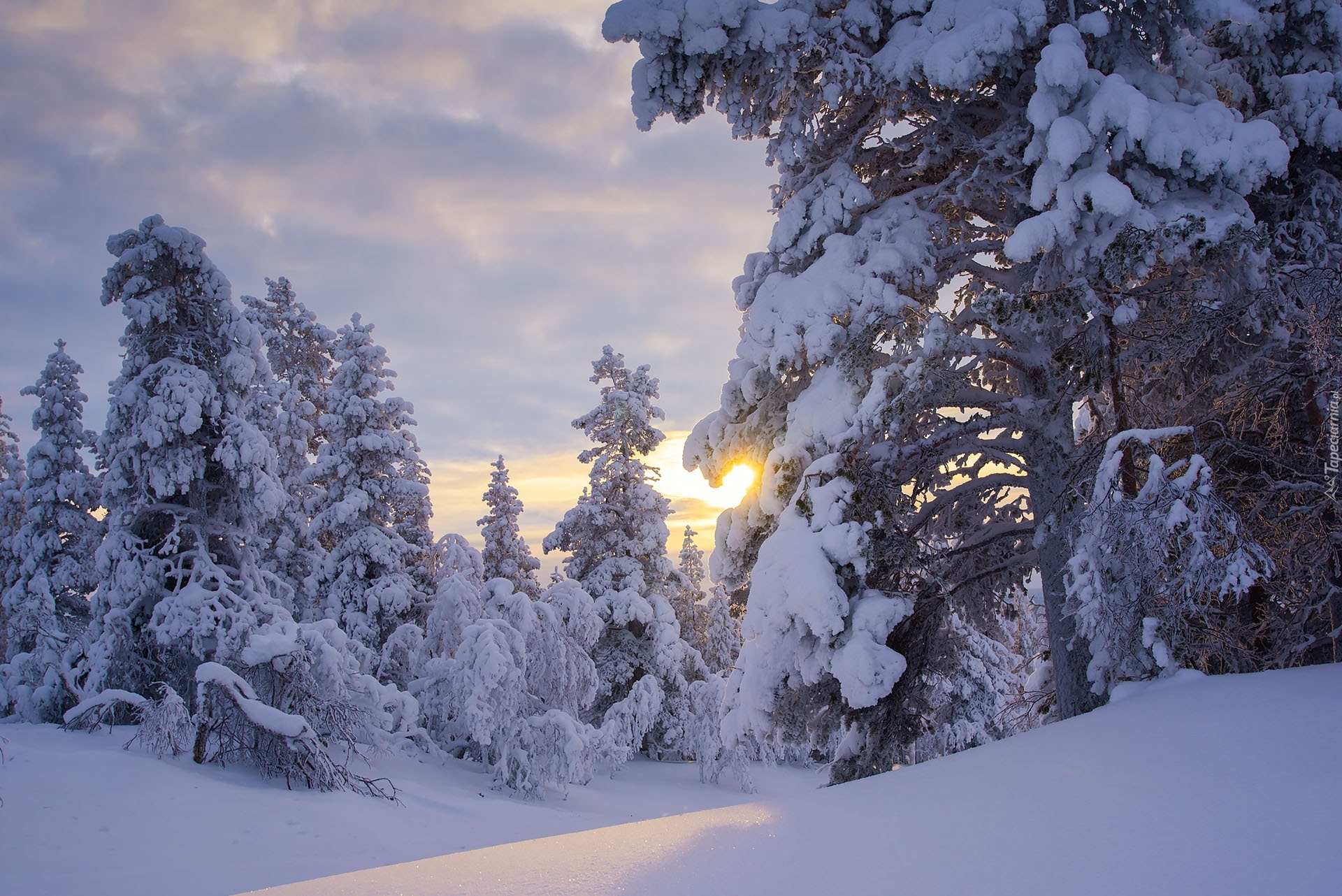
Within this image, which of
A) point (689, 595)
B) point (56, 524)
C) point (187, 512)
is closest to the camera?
point (187, 512)

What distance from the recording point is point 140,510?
15.3 metres

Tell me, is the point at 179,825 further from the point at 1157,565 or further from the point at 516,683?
the point at 1157,565

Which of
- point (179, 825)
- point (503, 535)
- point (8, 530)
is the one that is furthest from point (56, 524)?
point (179, 825)

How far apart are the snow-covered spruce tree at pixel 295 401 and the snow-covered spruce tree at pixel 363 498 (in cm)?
101

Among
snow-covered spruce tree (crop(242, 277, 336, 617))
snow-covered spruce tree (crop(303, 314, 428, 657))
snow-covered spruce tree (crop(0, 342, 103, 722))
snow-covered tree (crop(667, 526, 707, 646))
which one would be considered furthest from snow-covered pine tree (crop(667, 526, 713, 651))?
snow-covered spruce tree (crop(0, 342, 103, 722))

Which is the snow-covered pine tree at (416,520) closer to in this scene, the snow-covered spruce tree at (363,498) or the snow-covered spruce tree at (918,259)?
the snow-covered spruce tree at (363,498)

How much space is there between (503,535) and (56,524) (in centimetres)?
1304

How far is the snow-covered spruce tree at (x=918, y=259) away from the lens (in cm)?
667

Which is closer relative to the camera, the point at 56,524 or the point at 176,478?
the point at 176,478

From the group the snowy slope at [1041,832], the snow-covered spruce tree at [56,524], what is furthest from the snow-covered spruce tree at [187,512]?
the snowy slope at [1041,832]

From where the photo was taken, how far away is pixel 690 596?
2888cm

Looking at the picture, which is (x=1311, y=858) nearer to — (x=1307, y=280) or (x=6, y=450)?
(x=1307, y=280)

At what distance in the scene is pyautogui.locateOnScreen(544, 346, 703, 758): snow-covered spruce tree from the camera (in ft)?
78.4

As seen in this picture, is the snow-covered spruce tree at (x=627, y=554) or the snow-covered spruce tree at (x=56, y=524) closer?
the snow-covered spruce tree at (x=56, y=524)
